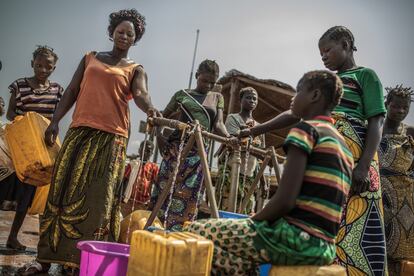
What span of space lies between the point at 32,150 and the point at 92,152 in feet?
1.72

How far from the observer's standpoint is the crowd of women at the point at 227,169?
177 centimetres

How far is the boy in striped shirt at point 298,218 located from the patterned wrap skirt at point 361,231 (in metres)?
0.60

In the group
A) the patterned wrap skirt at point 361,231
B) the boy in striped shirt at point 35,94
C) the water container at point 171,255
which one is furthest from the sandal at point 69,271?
the patterned wrap skirt at point 361,231

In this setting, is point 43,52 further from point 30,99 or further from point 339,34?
point 339,34

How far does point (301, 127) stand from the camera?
1779mm

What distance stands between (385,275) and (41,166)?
2534mm

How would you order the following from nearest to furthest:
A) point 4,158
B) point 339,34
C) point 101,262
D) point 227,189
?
point 101,262 < point 339,34 < point 4,158 < point 227,189

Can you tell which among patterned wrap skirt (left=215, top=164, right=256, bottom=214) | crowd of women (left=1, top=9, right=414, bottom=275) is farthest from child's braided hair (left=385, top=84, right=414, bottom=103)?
patterned wrap skirt (left=215, top=164, right=256, bottom=214)

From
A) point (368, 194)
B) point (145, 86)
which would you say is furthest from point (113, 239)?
point (368, 194)

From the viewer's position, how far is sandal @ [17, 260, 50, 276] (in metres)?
2.68

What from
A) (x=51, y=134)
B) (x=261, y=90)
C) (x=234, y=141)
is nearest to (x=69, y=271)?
(x=51, y=134)

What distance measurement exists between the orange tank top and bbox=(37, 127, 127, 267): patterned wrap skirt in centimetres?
7

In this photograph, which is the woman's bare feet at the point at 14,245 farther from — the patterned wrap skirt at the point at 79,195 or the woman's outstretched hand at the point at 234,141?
the woman's outstretched hand at the point at 234,141

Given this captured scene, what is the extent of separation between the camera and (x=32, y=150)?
315cm
